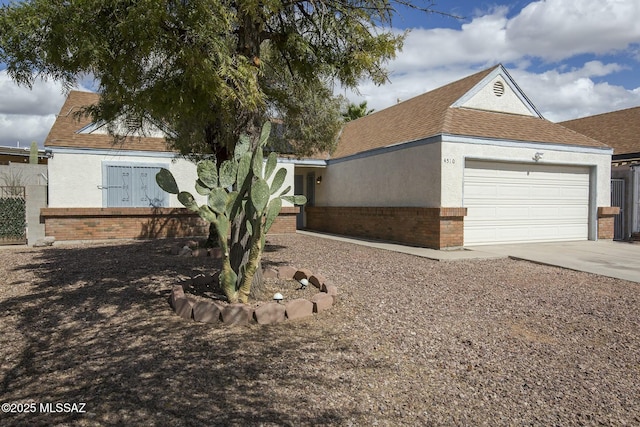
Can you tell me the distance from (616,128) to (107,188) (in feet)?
68.2

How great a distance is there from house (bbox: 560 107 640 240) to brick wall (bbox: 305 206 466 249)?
736 centimetres

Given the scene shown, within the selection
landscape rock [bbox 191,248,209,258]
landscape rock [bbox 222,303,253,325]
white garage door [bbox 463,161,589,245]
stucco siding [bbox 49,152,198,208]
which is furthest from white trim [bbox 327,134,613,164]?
landscape rock [bbox 222,303,253,325]

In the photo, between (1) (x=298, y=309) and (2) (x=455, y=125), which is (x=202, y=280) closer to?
(1) (x=298, y=309)

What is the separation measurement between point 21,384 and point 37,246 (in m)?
10.3

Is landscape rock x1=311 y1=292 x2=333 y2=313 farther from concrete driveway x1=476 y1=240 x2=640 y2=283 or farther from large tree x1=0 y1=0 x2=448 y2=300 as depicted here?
concrete driveway x1=476 y1=240 x2=640 y2=283

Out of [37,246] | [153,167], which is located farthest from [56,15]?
[153,167]

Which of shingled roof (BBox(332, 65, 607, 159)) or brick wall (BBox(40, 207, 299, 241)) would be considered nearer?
shingled roof (BBox(332, 65, 607, 159))

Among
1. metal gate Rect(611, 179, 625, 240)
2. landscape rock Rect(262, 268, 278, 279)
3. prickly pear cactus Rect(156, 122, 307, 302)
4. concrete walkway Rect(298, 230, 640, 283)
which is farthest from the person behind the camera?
metal gate Rect(611, 179, 625, 240)

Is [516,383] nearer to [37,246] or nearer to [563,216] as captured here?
[563,216]

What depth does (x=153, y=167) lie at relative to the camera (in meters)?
14.9

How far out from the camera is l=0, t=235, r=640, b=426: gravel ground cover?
10.1 feet

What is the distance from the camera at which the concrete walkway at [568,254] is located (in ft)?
29.0

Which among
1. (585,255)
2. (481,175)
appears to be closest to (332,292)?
(585,255)

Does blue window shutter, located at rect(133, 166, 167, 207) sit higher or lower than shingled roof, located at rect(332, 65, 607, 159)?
lower
